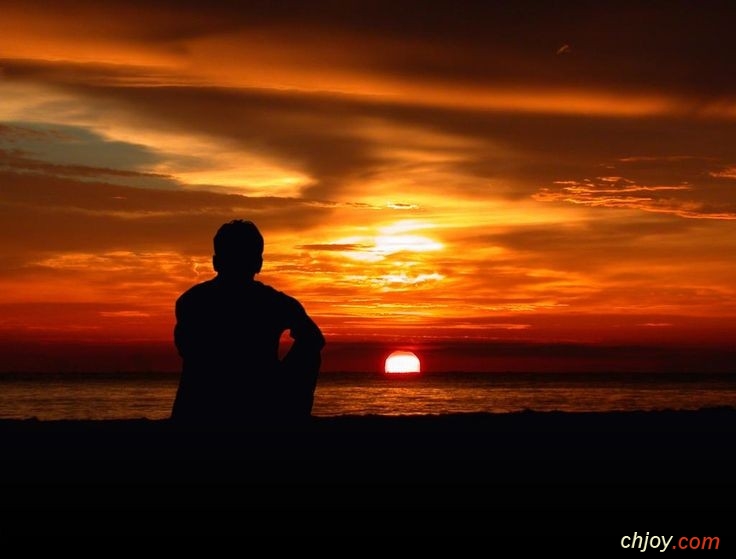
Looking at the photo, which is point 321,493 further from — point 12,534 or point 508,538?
point 12,534

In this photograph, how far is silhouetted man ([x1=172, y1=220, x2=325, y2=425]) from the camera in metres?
6.29

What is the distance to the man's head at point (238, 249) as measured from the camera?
6.23 meters

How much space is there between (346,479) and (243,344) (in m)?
1.52

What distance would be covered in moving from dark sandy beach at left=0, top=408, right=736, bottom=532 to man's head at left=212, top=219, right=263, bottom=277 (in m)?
1.09

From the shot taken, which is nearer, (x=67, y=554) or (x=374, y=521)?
(x=67, y=554)

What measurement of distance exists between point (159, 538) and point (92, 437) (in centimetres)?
524

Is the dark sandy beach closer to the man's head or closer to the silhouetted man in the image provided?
the silhouetted man

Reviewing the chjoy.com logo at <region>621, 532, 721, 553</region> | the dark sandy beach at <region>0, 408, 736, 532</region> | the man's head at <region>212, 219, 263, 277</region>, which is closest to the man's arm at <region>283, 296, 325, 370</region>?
the man's head at <region>212, 219, 263, 277</region>

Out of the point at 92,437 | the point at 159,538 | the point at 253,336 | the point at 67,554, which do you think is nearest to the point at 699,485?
the point at 253,336

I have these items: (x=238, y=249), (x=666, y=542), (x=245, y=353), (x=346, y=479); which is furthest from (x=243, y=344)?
(x=666, y=542)

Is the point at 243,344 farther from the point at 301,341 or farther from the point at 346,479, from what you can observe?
Result: the point at 346,479

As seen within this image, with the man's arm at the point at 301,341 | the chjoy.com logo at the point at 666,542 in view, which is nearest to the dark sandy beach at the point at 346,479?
the chjoy.com logo at the point at 666,542

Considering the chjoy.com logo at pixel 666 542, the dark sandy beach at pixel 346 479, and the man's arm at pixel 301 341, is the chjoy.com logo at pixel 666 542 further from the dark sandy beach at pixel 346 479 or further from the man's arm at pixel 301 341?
the man's arm at pixel 301 341

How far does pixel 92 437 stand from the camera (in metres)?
10.4
